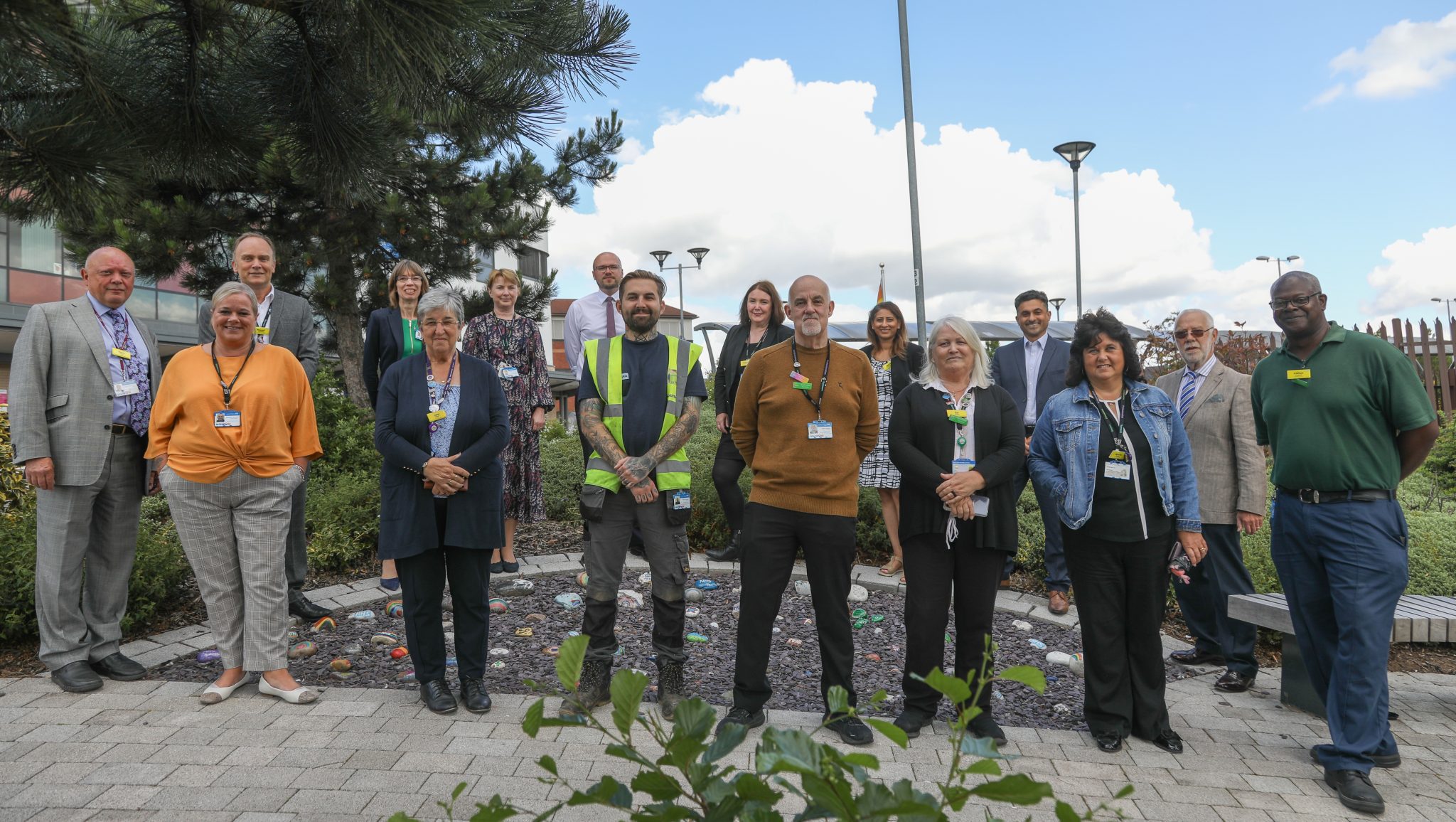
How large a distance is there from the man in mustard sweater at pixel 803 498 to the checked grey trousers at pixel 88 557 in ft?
11.0

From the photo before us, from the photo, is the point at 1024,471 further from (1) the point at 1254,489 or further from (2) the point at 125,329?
(2) the point at 125,329

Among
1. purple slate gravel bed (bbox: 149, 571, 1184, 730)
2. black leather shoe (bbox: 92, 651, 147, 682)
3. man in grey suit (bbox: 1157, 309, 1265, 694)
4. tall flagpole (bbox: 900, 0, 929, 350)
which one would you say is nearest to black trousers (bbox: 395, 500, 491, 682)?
purple slate gravel bed (bbox: 149, 571, 1184, 730)

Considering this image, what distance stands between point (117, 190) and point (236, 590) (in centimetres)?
196

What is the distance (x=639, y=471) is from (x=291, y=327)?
2.71 m

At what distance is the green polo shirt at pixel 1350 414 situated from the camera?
372cm

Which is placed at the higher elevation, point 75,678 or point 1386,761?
point 75,678

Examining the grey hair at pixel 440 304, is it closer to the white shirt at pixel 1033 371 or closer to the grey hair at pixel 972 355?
the grey hair at pixel 972 355

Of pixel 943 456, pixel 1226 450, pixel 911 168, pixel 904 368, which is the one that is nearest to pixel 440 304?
pixel 943 456

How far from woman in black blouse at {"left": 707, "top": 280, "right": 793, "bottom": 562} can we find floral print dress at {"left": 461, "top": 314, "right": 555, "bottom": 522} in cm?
130

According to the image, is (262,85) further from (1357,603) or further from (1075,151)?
(1075,151)

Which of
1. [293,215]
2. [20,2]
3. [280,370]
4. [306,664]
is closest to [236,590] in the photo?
[306,664]

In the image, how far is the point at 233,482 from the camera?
4371 mm

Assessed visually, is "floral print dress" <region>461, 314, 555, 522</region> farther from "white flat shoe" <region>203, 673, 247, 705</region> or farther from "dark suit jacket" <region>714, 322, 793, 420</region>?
"white flat shoe" <region>203, 673, 247, 705</region>

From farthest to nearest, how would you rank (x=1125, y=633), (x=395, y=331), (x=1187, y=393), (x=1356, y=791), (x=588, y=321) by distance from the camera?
(x=588, y=321) < (x=395, y=331) < (x=1187, y=393) < (x=1125, y=633) < (x=1356, y=791)
